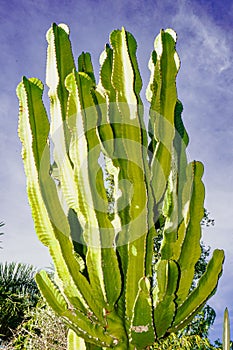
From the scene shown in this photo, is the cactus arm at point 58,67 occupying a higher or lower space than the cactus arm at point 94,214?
higher

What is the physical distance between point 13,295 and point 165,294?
22.3 feet

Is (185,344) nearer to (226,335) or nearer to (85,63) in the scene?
(85,63)

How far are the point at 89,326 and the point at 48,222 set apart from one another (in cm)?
48

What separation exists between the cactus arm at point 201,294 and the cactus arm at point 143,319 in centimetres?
17

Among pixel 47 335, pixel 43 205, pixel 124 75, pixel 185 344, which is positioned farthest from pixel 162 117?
pixel 47 335

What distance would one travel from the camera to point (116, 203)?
2.18m

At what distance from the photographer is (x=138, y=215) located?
2.10m

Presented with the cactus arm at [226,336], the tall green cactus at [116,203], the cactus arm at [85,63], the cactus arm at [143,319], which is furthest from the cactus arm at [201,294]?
Result: the cactus arm at [85,63]

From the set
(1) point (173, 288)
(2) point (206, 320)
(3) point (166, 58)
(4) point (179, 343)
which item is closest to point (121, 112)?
(3) point (166, 58)

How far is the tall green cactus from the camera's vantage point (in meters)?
2.09

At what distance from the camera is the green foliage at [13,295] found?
848 cm

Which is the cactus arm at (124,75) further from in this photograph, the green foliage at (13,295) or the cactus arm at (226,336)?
the green foliage at (13,295)

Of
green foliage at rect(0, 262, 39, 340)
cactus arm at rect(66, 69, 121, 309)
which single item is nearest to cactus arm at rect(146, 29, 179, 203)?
cactus arm at rect(66, 69, 121, 309)

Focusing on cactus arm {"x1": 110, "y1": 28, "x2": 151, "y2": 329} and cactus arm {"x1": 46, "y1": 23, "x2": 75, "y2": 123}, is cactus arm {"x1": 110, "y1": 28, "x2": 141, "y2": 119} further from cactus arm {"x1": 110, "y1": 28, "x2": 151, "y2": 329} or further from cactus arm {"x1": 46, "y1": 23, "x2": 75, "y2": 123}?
cactus arm {"x1": 46, "y1": 23, "x2": 75, "y2": 123}
